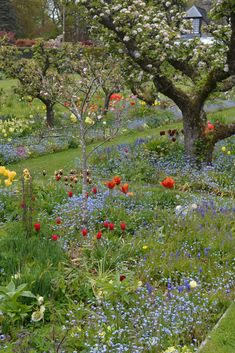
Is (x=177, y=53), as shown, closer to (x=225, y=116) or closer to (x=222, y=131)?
(x=222, y=131)

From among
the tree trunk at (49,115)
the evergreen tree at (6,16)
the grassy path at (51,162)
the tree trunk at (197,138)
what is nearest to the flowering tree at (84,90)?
the grassy path at (51,162)

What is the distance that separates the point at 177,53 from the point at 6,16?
37.8 m

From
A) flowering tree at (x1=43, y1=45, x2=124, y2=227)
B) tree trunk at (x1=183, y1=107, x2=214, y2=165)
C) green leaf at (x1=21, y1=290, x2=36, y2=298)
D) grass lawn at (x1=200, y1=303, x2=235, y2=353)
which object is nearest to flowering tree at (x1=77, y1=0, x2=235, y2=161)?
tree trunk at (x1=183, y1=107, x2=214, y2=165)

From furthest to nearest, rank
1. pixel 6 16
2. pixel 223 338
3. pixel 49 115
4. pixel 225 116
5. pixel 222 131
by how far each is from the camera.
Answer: pixel 6 16
pixel 225 116
pixel 49 115
pixel 222 131
pixel 223 338

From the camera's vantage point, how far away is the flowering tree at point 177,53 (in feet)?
28.1

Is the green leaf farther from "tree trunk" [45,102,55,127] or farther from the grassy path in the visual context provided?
"tree trunk" [45,102,55,127]

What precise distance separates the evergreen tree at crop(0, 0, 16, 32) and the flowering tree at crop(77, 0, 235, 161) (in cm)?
3628

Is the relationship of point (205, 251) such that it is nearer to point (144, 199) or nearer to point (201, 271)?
point (201, 271)

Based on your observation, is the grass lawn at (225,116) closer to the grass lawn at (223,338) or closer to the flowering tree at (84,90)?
the flowering tree at (84,90)

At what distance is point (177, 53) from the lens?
348 inches

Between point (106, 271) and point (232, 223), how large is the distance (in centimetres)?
193

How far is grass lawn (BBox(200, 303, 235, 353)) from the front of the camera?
3785mm

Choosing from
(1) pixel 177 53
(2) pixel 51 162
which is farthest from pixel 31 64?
(1) pixel 177 53

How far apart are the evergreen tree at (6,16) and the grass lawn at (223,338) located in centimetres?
4228
